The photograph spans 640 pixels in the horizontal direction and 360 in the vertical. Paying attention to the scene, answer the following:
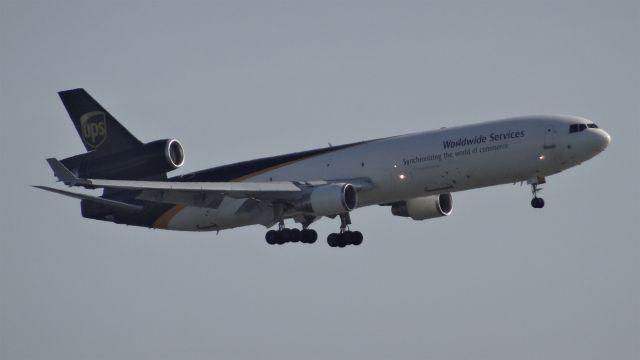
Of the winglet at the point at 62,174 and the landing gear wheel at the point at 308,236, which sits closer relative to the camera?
the winglet at the point at 62,174

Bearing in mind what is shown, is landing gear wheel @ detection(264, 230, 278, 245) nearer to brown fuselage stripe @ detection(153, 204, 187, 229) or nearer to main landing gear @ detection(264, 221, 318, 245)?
main landing gear @ detection(264, 221, 318, 245)

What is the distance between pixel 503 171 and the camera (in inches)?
2699

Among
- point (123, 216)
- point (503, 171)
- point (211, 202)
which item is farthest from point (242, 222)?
point (503, 171)

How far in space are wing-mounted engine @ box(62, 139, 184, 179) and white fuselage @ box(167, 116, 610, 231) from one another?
4.88 m

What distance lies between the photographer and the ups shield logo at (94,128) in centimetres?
8138

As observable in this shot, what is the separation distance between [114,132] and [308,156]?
42.6 feet

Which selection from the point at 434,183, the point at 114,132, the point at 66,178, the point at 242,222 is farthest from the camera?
the point at 114,132

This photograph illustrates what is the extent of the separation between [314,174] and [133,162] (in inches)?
446

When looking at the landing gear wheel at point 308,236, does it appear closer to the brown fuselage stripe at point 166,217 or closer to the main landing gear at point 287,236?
the main landing gear at point 287,236

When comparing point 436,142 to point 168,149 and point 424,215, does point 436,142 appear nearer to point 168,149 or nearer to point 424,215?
point 424,215

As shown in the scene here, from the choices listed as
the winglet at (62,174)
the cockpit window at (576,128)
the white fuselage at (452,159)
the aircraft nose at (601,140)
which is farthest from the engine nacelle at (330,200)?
the aircraft nose at (601,140)

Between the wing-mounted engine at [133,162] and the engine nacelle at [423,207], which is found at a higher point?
the wing-mounted engine at [133,162]

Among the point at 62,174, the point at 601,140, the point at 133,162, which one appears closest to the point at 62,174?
the point at 62,174

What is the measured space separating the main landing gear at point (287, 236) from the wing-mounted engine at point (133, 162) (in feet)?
24.8
